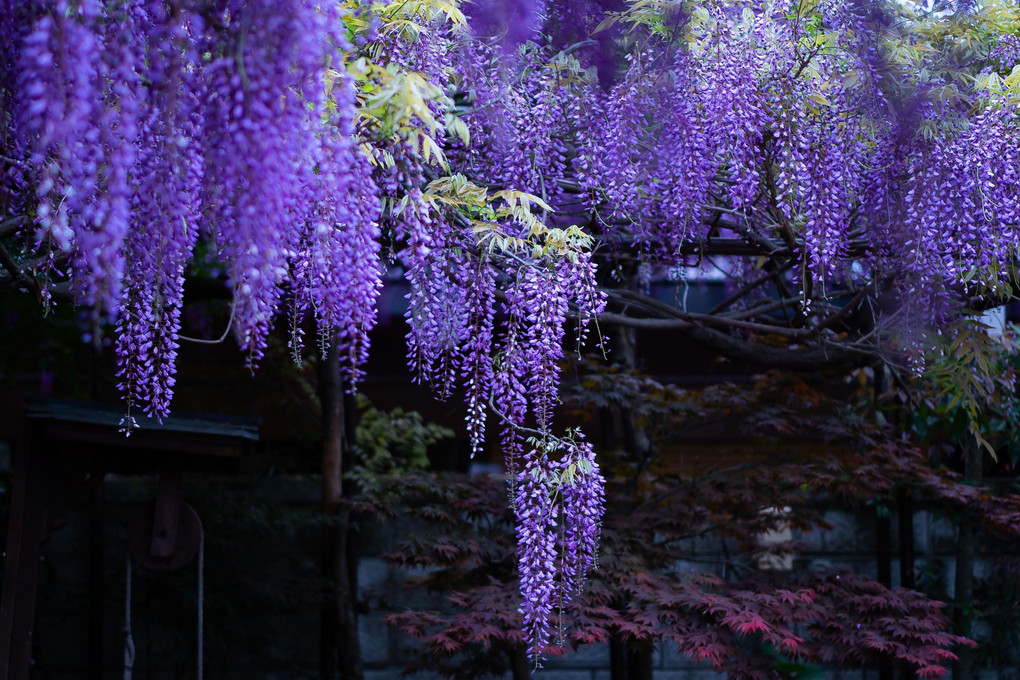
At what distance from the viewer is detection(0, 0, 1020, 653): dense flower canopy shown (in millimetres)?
2061

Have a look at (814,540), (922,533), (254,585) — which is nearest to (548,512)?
(254,585)

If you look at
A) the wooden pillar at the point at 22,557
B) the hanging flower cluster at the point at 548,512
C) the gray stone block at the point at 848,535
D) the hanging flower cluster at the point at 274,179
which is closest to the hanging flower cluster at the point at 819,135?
the hanging flower cluster at the point at 274,179

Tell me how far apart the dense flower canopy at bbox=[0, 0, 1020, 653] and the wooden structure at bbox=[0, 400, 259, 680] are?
21 cm

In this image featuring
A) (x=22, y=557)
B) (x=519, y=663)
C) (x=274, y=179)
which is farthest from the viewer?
(x=519, y=663)

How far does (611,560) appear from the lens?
411 cm

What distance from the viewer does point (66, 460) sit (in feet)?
12.8

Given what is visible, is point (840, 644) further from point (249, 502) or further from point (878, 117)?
point (249, 502)

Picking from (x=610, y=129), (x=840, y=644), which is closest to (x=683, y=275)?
(x=610, y=129)

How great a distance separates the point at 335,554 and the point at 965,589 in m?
3.33

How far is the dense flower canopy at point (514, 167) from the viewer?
206cm

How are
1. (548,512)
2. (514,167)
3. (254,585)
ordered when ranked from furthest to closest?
(254,585) < (514,167) < (548,512)

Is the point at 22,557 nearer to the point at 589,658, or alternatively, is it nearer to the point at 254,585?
the point at 254,585

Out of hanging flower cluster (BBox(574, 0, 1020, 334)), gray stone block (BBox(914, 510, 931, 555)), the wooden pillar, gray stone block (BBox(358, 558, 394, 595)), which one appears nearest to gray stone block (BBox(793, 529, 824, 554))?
gray stone block (BBox(914, 510, 931, 555))

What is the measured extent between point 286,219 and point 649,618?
2.29 meters
